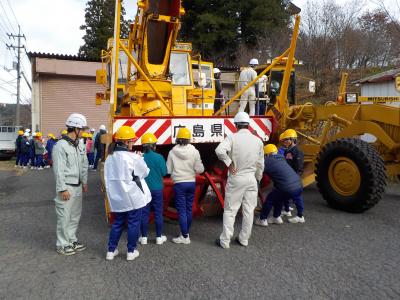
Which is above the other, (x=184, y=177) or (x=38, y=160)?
(x=184, y=177)

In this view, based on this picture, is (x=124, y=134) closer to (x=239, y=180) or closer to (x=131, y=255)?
(x=131, y=255)

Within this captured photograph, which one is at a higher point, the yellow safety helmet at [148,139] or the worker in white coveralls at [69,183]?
the yellow safety helmet at [148,139]

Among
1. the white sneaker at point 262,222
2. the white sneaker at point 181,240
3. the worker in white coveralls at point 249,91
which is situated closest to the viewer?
the white sneaker at point 181,240

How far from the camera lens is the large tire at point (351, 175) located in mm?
6133

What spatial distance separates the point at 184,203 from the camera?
5.38m

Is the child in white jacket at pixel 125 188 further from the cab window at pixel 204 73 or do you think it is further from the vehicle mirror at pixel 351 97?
the vehicle mirror at pixel 351 97

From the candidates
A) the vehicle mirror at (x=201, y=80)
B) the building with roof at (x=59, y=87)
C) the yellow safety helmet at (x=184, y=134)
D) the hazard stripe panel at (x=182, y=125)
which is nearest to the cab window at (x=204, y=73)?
the vehicle mirror at (x=201, y=80)

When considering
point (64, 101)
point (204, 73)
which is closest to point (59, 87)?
point (64, 101)

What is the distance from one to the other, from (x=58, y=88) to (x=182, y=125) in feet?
51.3

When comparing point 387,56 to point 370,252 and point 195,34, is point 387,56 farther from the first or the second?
point 370,252

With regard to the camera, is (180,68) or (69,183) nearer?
(69,183)

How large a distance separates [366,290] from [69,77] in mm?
18866

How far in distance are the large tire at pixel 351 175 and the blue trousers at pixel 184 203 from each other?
8.83ft

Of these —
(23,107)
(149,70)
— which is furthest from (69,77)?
(23,107)
